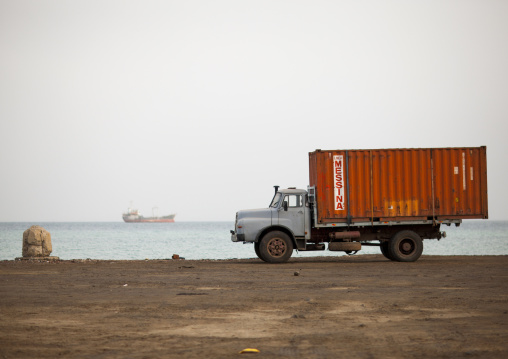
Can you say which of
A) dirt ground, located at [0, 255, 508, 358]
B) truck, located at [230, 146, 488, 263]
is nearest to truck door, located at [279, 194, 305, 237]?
truck, located at [230, 146, 488, 263]

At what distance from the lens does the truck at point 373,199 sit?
77.0ft

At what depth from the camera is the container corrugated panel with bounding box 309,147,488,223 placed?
2347cm

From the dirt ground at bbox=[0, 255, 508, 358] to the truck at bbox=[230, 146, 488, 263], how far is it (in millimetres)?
4429

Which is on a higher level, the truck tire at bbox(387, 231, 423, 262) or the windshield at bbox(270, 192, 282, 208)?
the windshield at bbox(270, 192, 282, 208)

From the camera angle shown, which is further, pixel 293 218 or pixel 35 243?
pixel 35 243

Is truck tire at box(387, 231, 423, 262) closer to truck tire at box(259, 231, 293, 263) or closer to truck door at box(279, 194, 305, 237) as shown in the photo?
truck door at box(279, 194, 305, 237)

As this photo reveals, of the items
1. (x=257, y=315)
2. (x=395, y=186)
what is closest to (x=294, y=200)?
(x=395, y=186)

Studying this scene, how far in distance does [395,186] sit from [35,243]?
48.9 ft

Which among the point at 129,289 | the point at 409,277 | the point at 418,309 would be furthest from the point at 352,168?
the point at 418,309

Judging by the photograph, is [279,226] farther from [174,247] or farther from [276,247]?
[174,247]

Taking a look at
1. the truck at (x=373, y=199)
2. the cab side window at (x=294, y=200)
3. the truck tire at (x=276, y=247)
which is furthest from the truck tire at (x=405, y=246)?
the truck tire at (x=276, y=247)

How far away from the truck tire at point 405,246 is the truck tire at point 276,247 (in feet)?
12.0

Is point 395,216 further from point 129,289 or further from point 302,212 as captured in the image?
point 129,289

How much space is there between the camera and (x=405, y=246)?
24234mm
